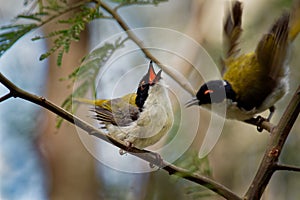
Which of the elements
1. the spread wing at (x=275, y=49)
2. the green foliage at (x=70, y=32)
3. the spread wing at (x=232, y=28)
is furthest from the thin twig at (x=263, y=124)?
the green foliage at (x=70, y=32)

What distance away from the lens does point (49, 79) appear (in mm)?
2668

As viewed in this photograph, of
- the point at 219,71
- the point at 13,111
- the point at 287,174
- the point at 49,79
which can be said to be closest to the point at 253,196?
the point at 219,71

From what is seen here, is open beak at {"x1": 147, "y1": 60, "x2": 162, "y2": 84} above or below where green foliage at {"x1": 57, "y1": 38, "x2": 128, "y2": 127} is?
above

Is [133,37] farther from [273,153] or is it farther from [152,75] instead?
[273,153]

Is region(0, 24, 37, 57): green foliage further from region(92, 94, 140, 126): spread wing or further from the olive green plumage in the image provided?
the olive green plumage

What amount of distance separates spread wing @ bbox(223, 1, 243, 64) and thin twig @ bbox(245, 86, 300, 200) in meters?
0.77

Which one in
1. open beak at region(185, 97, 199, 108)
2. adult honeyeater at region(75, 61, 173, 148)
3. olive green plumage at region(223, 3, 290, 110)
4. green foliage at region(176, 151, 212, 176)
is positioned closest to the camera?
green foliage at region(176, 151, 212, 176)

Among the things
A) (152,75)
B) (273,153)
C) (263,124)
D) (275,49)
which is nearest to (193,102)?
(263,124)

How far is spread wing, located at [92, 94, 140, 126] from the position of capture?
1.06 m

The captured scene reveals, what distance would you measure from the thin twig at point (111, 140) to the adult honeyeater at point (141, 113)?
0.08 m

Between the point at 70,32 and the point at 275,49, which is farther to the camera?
the point at 275,49

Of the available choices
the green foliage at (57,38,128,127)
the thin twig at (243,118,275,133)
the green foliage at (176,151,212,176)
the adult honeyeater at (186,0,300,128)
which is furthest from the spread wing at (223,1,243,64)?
the green foliage at (176,151,212,176)

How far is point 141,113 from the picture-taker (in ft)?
3.43

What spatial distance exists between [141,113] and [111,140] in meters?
0.28
